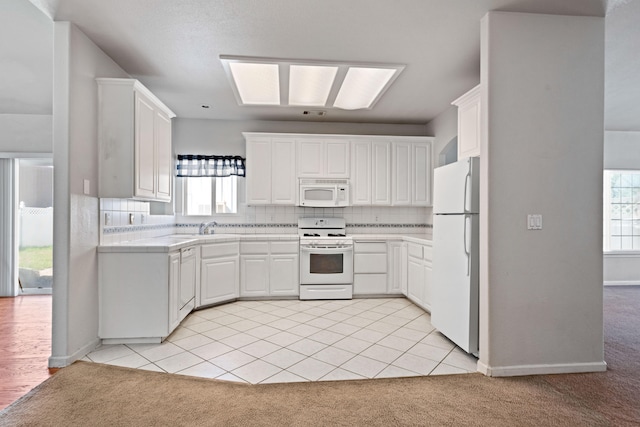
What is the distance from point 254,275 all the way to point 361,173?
2158 mm

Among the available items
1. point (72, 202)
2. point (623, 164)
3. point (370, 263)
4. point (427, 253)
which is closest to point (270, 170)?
point (370, 263)

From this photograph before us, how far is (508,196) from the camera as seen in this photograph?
8.35ft

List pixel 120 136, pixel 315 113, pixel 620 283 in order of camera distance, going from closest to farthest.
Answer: pixel 120 136 < pixel 315 113 < pixel 620 283

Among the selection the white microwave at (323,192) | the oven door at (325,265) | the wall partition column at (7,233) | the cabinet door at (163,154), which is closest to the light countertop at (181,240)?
the oven door at (325,265)

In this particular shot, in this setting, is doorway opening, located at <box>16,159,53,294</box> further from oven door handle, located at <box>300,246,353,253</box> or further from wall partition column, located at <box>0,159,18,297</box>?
oven door handle, located at <box>300,246,353,253</box>

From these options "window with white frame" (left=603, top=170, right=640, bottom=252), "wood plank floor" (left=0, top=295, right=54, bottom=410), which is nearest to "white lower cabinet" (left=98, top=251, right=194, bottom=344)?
"wood plank floor" (left=0, top=295, right=54, bottom=410)

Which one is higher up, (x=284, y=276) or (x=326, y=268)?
(x=326, y=268)

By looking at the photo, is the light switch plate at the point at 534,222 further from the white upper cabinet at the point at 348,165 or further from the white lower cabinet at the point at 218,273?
the white lower cabinet at the point at 218,273

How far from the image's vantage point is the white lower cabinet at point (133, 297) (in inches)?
117

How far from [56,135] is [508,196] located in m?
3.55

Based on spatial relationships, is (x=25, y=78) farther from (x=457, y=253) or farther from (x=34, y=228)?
(x=457, y=253)

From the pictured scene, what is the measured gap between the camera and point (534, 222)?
2.56 metres

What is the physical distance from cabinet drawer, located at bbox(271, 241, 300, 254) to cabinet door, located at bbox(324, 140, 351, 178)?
3.86ft

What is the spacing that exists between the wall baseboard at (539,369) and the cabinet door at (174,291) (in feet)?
8.84
